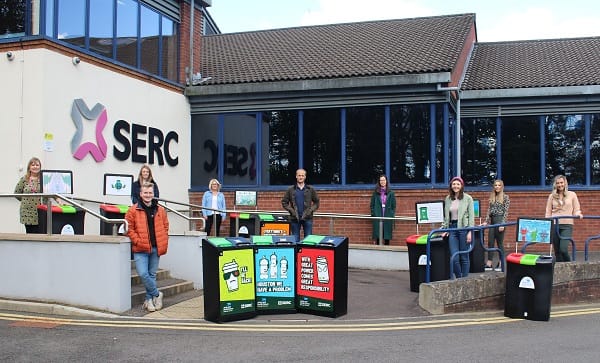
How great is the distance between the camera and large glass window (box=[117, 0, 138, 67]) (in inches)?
537

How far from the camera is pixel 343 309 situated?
325 inches

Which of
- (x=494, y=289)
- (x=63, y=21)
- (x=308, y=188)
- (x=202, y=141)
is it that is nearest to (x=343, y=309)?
(x=494, y=289)

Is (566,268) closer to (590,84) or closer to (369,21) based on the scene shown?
(590,84)

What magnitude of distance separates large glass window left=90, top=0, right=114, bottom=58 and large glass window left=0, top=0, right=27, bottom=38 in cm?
147

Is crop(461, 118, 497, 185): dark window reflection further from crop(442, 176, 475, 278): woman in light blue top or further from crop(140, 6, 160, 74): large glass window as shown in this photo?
crop(140, 6, 160, 74): large glass window

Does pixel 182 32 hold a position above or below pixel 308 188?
above

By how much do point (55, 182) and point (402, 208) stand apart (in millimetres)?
7978

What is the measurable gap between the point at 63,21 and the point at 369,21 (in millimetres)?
12564

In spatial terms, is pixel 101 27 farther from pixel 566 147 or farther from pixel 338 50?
pixel 566 147

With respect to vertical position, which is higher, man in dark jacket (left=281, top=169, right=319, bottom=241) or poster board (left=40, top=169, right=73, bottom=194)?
poster board (left=40, top=169, right=73, bottom=194)

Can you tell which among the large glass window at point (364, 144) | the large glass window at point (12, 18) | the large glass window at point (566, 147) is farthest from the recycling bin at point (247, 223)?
the large glass window at point (566, 147)

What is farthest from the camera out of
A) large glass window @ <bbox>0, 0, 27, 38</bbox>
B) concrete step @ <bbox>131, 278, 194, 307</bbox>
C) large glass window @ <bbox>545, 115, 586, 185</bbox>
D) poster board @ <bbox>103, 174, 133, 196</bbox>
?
large glass window @ <bbox>545, 115, 586, 185</bbox>

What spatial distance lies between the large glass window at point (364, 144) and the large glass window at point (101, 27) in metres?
5.80

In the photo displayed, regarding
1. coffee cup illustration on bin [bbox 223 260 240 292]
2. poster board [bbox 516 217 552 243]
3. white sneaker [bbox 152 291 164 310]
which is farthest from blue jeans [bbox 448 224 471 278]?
white sneaker [bbox 152 291 164 310]
